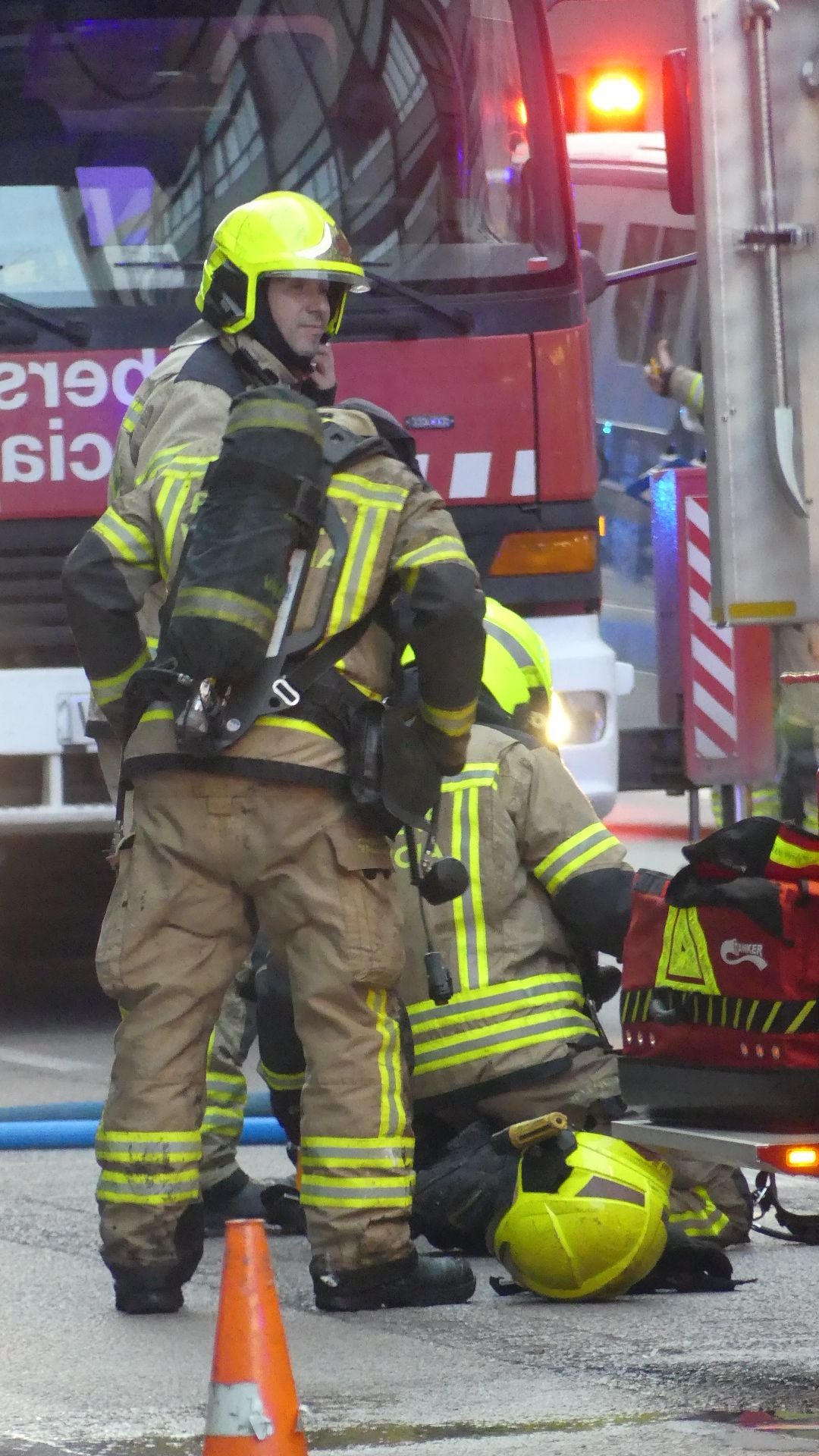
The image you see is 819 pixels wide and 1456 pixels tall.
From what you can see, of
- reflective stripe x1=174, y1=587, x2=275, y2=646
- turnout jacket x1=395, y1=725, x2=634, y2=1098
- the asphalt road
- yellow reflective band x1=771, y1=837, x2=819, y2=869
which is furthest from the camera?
turnout jacket x1=395, y1=725, x2=634, y2=1098

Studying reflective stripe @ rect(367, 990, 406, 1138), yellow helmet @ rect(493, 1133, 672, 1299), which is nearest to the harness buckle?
reflective stripe @ rect(367, 990, 406, 1138)

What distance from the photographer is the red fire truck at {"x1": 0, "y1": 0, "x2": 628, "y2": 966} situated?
7219mm

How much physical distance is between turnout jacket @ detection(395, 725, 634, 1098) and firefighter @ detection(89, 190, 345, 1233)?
1.52 feet

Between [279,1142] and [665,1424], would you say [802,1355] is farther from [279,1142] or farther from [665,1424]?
[279,1142]

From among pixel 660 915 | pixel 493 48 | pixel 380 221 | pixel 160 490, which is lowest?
pixel 660 915

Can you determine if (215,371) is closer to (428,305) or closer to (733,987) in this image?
(733,987)

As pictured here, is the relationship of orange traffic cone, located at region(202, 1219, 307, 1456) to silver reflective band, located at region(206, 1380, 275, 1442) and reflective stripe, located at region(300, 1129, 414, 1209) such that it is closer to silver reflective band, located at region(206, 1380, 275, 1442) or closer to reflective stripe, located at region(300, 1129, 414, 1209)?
silver reflective band, located at region(206, 1380, 275, 1442)

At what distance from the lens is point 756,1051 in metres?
3.82

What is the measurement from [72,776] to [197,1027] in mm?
2829

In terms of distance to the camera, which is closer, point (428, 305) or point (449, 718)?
point (449, 718)

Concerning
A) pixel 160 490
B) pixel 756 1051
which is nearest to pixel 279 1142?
pixel 160 490

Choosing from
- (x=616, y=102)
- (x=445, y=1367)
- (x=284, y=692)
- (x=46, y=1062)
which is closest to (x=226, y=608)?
(x=284, y=692)

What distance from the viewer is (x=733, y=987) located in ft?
12.6

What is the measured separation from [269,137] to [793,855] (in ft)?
13.5
